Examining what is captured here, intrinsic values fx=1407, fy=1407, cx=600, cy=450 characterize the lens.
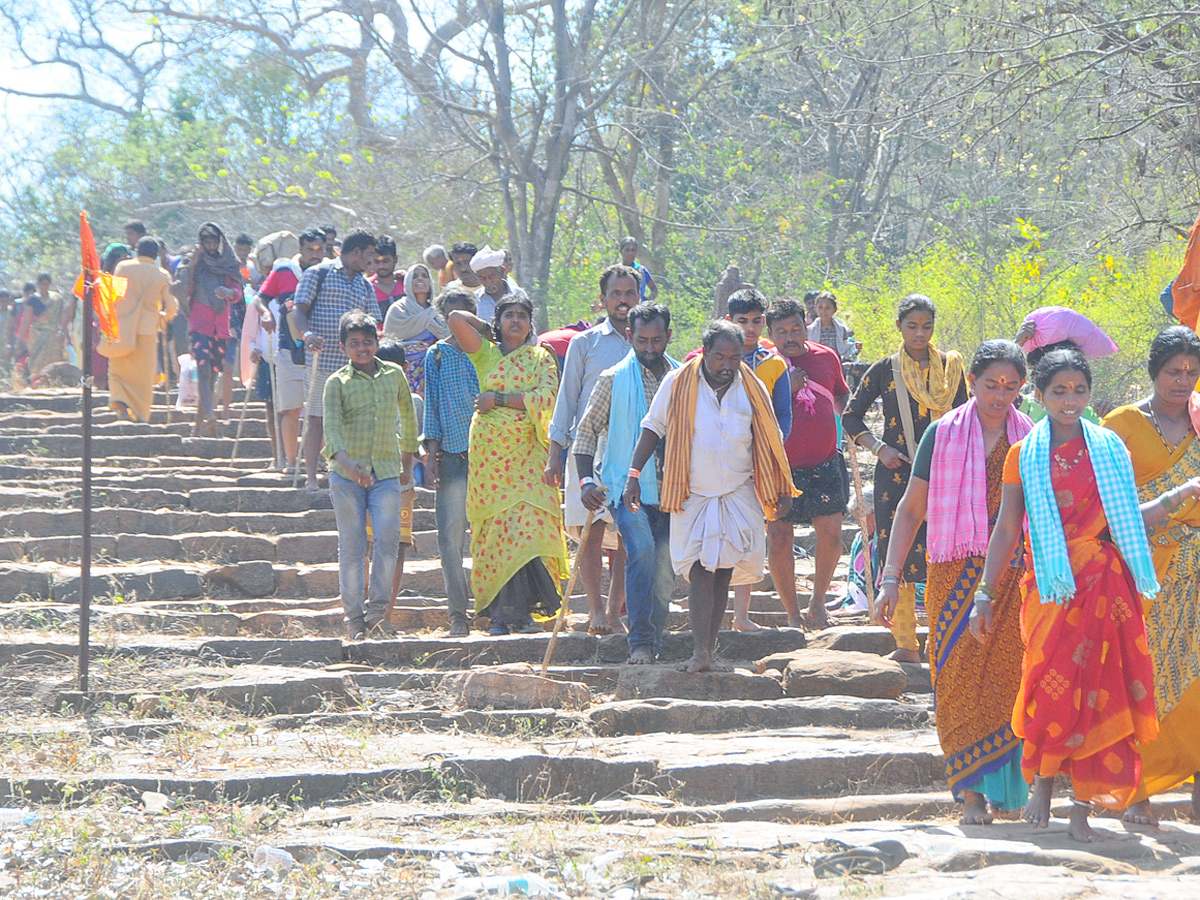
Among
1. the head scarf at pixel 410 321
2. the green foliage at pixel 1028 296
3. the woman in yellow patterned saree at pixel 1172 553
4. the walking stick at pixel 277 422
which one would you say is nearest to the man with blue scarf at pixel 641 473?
the woman in yellow patterned saree at pixel 1172 553

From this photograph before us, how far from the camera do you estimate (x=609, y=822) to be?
528 cm

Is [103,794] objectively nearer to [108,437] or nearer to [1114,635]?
[1114,635]

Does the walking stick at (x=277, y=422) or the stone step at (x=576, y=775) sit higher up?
the walking stick at (x=277, y=422)

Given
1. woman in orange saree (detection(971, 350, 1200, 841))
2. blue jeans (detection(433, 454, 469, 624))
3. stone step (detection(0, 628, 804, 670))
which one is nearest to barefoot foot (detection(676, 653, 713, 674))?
stone step (detection(0, 628, 804, 670))

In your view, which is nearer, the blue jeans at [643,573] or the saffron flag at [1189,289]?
the saffron flag at [1189,289]

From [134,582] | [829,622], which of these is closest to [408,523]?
[134,582]

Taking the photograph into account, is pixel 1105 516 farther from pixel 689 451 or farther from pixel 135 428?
pixel 135 428

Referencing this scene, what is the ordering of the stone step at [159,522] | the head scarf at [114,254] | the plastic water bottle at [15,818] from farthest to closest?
the head scarf at [114,254] < the stone step at [159,522] < the plastic water bottle at [15,818]

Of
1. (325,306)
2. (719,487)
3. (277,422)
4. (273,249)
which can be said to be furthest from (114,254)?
(719,487)

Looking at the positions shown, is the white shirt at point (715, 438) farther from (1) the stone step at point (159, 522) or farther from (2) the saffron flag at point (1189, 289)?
(1) the stone step at point (159, 522)

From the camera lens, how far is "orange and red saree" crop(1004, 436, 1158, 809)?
15.8 feet

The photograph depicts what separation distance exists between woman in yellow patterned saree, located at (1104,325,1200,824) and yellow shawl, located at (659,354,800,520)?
198cm

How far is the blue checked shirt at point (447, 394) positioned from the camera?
28.2ft

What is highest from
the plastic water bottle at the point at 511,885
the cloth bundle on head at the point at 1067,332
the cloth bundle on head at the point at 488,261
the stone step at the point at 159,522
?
the cloth bundle on head at the point at 488,261
